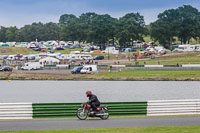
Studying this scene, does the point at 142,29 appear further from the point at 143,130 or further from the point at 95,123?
the point at 143,130

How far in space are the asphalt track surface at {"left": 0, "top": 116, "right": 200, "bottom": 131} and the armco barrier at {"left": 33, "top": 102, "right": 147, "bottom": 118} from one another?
1.08 m

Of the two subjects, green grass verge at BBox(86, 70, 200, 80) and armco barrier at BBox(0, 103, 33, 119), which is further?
green grass verge at BBox(86, 70, 200, 80)

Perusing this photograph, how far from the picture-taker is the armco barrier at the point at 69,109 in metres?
23.4

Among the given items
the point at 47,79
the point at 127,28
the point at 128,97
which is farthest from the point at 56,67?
the point at 127,28

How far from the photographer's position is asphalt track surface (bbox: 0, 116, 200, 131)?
65.9 ft

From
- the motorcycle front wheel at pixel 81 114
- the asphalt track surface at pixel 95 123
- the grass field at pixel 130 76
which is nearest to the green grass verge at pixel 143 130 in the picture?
the asphalt track surface at pixel 95 123

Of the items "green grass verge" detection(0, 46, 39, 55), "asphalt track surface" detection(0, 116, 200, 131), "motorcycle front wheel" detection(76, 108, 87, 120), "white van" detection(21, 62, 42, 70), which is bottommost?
"asphalt track surface" detection(0, 116, 200, 131)

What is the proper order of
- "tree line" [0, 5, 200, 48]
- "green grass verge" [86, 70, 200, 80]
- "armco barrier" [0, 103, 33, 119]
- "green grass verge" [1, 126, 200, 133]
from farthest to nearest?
1. "tree line" [0, 5, 200, 48]
2. "green grass verge" [86, 70, 200, 80]
3. "armco barrier" [0, 103, 33, 119]
4. "green grass verge" [1, 126, 200, 133]

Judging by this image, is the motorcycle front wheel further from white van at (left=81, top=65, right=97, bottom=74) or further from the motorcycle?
white van at (left=81, top=65, right=97, bottom=74)

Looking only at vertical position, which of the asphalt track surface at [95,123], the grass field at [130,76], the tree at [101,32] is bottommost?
the grass field at [130,76]

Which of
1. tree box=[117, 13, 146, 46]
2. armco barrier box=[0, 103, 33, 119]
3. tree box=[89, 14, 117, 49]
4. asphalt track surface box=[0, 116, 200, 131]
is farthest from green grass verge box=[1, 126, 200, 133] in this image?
tree box=[89, 14, 117, 49]

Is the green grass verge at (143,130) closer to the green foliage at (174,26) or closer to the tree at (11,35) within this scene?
the green foliage at (174,26)

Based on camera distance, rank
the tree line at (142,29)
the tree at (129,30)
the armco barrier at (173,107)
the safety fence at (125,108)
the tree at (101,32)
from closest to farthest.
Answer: the safety fence at (125,108) < the armco barrier at (173,107) < the tree line at (142,29) < the tree at (129,30) < the tree at (101,32)

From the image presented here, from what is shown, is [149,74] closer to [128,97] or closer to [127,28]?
[128,97]
